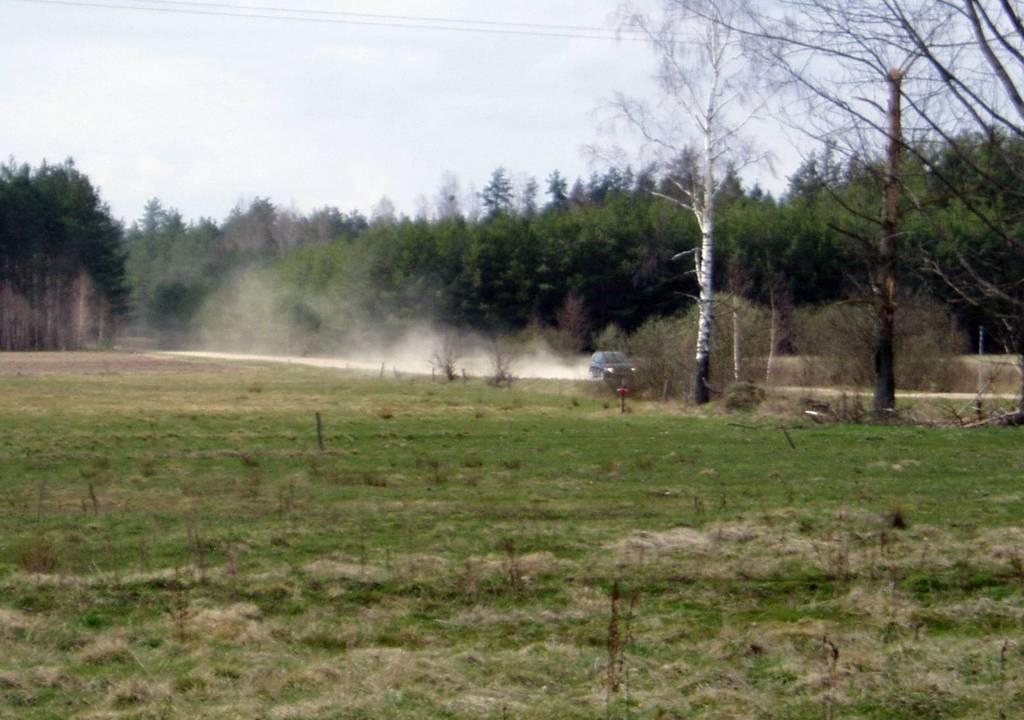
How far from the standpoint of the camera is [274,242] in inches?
6550

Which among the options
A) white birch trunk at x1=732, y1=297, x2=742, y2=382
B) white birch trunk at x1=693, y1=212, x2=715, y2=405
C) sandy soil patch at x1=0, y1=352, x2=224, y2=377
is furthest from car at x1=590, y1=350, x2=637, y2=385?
sandy soil patch at x1=0, y1=352, x2=224, y2=377

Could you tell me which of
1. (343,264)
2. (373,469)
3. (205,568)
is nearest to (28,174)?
(343,264)

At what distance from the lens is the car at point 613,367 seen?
43.9 meters

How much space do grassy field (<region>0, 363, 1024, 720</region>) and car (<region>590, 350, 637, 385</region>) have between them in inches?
782

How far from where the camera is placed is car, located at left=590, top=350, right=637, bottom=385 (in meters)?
43.9

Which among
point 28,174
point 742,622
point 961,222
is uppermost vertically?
point 28,174

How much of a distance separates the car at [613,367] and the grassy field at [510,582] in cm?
→ 1986

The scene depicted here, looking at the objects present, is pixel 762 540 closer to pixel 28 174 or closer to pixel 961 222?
pixel 961 222

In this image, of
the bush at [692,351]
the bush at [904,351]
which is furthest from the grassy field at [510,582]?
the bush at [904,351]

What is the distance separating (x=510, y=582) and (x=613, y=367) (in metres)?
34.7

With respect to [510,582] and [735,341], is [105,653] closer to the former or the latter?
[510,582]

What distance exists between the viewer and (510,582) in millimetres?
11383

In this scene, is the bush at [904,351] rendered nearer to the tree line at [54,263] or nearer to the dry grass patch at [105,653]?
the dry grass patch at [105,653]

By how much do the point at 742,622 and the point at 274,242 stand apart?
527ft
